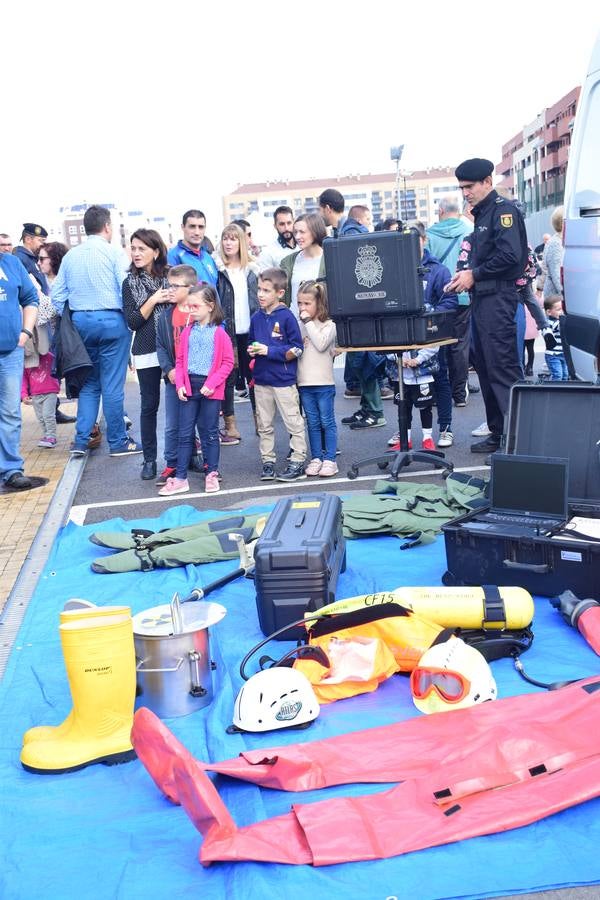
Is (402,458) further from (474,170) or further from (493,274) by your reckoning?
(474,170)

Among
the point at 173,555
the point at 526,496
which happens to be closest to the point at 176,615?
the point at 173,555

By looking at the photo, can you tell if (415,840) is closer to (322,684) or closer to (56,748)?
(322,684)

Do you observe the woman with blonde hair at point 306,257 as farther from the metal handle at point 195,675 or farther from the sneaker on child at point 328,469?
the metal handle at point 195,675

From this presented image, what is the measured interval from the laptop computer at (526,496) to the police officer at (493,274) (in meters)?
2.74

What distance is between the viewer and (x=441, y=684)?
11.6 ft

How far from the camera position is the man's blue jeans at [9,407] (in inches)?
318

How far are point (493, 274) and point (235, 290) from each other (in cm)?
287

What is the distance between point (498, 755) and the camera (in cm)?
301

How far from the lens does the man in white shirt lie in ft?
31.9

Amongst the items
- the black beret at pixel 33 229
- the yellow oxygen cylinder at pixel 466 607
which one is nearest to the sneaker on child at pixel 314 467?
the yellow oxygen cylinder at pixel 466 607

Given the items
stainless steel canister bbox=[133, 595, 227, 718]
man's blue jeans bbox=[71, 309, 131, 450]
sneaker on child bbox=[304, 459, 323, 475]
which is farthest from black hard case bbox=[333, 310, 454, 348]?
stainless steel canister bbox=[133, 595, 227, 718]

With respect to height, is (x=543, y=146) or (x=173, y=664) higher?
(x=543, y=146)

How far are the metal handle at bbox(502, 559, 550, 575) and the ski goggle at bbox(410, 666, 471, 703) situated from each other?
1.08 m

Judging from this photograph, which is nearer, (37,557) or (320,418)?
(37,557)
